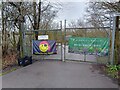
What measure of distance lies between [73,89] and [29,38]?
6823 mm

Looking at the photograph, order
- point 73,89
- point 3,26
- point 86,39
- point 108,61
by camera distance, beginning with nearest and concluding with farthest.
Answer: point 73,89, point 108,61, point 86,39, point 3,26

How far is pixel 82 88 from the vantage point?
515cm

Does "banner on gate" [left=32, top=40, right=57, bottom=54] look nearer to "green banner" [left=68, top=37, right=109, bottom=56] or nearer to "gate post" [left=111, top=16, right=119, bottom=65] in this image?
"green banner" [left=68, top=37, right=109, bottom=56]

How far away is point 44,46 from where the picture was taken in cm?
1047

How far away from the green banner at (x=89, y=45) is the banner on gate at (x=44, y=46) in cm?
132

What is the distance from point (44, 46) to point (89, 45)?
10.7 feet

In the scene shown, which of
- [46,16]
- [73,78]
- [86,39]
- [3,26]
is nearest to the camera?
[73,78]

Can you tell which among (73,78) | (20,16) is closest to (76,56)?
(73,78)

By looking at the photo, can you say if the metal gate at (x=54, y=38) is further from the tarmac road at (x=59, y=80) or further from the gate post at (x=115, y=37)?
the gate post at (x=115, y=37)

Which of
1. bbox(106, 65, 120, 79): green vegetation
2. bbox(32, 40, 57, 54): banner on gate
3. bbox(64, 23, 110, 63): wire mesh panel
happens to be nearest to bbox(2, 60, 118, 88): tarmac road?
bbox(106, 65, 120, 79): green vegetation

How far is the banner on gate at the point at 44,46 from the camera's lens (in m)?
10.4

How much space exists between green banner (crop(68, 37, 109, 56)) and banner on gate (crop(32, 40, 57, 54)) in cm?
132

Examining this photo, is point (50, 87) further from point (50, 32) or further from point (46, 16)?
point (46, 16)

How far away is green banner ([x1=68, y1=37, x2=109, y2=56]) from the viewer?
29.0 feet
